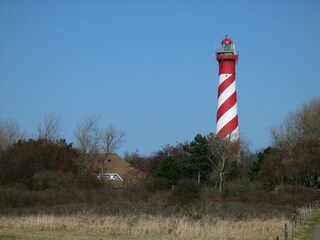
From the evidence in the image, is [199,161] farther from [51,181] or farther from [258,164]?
[51,181]

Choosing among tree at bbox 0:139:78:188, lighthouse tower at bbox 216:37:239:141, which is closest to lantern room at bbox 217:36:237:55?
lighthouse tower at bbox 216:37:239:141

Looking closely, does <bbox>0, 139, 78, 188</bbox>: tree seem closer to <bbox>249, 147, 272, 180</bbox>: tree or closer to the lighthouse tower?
the lighthouse tower

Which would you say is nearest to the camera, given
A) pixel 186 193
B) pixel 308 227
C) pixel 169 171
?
pixel 308 227

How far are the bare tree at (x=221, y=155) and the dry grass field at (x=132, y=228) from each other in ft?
81.6

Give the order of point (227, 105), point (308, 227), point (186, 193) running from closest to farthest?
point (308, 227) → point (186, 193) → point (227, 105)

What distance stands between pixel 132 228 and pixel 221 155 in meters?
29.3

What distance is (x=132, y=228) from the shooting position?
2334 cm

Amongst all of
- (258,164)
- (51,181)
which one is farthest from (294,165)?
(51,181)

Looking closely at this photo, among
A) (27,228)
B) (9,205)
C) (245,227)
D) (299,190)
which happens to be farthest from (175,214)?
(299,190)

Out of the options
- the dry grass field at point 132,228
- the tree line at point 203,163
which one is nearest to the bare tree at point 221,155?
the tree line at point 203,163

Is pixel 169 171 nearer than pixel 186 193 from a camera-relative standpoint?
No

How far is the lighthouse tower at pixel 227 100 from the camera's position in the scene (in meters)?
52.8

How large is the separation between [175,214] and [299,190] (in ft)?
56.1

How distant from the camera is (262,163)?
52.2 m
